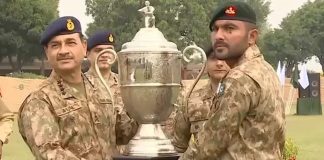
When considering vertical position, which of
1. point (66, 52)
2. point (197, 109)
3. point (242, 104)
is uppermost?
point (66, 52)

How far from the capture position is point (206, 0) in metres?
47.4

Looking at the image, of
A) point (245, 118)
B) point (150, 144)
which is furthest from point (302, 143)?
point (245, 118)

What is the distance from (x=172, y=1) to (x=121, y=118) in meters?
40.6

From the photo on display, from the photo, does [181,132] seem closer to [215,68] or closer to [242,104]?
[215,68]

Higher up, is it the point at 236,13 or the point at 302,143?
the point at 236,13

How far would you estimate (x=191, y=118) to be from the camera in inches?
169

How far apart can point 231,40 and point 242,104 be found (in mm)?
307

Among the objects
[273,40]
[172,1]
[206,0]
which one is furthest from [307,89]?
[273,40]

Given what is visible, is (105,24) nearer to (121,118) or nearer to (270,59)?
(270,59)

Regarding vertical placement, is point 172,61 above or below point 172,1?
below

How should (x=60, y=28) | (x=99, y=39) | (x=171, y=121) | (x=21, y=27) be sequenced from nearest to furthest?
(x=60, y=28)
(x=171, y=121)
(x=99, y=39)
(x=21, y=27)

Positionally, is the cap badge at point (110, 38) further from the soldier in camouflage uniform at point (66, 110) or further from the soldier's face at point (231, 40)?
the soldier's face at point (231, 40)

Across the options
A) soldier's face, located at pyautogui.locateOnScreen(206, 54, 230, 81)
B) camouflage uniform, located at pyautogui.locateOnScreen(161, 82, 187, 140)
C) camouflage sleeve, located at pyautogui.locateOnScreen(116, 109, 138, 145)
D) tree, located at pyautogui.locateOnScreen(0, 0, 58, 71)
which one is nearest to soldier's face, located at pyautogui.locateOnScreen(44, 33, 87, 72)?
camouflage sleeve, located at pyautogui.locateOnScreen(116, 109, 138, 145)

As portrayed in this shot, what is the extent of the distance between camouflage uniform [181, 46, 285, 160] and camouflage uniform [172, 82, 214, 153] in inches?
33.1
